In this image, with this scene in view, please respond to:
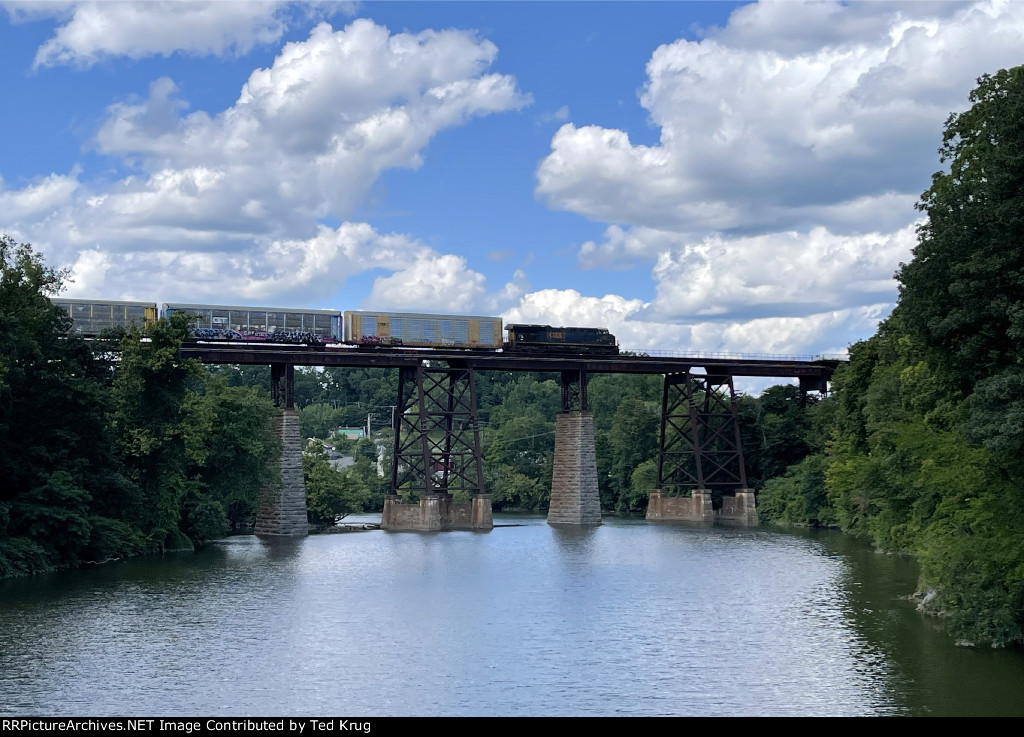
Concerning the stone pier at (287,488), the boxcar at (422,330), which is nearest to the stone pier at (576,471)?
the boxcar at (422,330)

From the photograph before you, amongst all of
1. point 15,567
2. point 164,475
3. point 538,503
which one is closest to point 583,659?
point 15,567

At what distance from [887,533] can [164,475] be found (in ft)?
121

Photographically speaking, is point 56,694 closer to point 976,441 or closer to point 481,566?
point 976,441

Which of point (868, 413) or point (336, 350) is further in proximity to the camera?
point (336, 350)

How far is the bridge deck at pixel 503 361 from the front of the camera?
71875mm

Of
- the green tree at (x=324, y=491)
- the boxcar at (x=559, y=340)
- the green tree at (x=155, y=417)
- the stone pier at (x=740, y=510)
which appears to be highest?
the boxcar at (x=559, y=340)

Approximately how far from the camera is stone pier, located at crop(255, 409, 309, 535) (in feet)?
236

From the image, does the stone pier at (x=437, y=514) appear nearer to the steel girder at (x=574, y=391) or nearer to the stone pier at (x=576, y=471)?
the stone pier at (x=576, y=471)

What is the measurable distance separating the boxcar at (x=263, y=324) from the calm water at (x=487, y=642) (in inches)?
844

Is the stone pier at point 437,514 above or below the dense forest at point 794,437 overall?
below

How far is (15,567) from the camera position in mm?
48031

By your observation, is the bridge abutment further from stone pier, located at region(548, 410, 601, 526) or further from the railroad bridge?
stone pier, located at region(548, 410, 601, 526)

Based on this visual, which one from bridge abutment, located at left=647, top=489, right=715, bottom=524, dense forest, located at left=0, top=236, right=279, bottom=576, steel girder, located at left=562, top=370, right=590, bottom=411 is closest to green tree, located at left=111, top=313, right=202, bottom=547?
dense forest, located at left=0, top=236, right=279, bottom=576
